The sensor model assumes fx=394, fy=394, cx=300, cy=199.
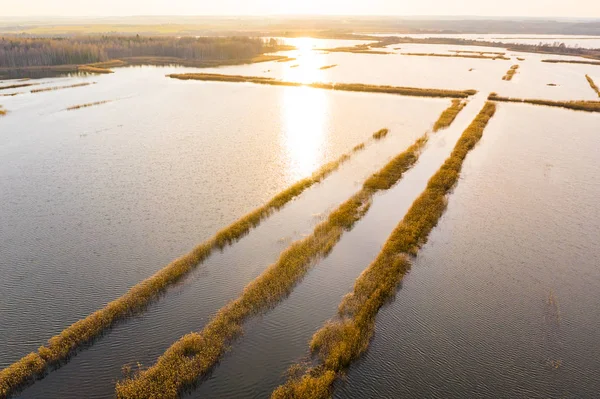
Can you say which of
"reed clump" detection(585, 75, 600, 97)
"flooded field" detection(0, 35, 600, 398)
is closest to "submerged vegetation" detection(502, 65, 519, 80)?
"reed clump" detection(585, 75, 600, 97)

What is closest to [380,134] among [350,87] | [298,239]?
[298,239]

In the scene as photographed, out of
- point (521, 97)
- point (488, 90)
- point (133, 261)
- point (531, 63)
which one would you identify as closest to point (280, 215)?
point (133, 261)

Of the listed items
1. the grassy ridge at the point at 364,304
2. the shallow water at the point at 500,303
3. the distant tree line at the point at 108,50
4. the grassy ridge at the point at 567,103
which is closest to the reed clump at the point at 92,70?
the distant tree line at the point at 108,50

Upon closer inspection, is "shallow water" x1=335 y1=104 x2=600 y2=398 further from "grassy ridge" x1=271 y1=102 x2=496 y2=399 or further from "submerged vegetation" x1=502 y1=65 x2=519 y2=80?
"submerged vegetation" x1=502 y1=65 x2=519 y2=80

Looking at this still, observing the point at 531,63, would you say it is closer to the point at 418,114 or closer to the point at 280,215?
the point at 418,114

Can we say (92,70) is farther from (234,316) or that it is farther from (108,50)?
(234,316)

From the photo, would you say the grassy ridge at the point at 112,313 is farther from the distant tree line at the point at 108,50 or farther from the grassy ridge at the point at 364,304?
the distant tree line at the point at 108,50
